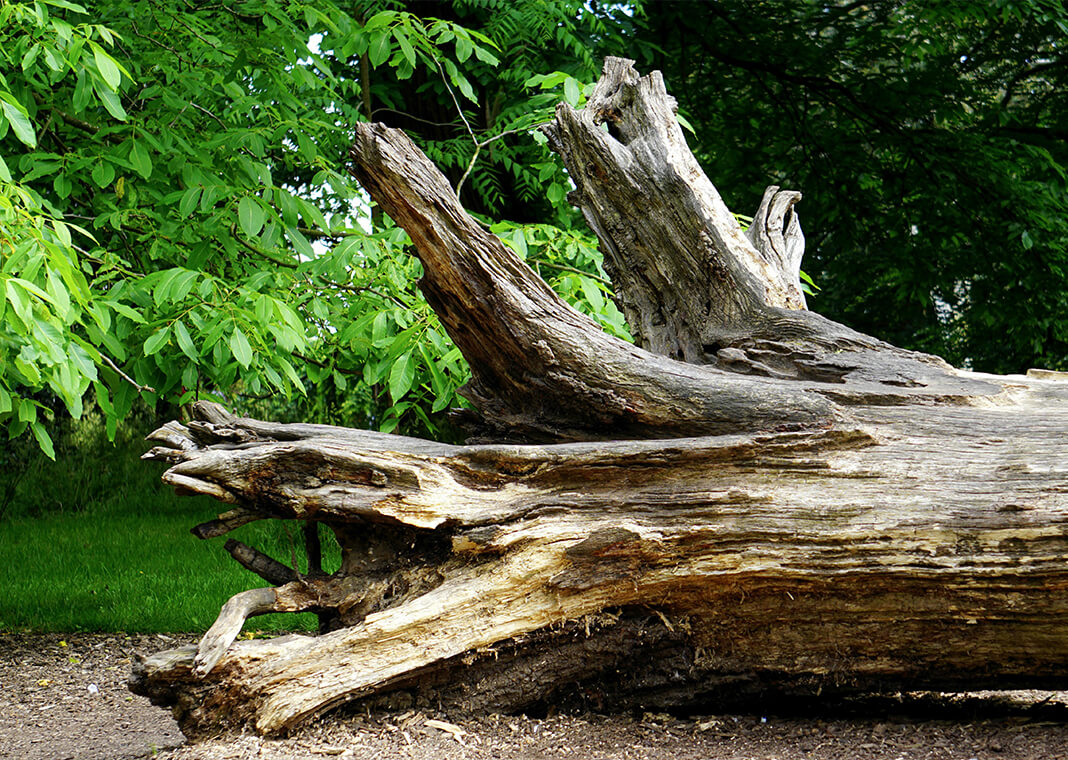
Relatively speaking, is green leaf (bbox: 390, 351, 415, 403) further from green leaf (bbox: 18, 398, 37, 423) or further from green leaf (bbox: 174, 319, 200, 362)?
green leaf (bbox: 18, 398, 37, 423)

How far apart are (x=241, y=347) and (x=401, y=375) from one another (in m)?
0.63

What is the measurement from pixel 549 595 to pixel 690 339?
4.85ft

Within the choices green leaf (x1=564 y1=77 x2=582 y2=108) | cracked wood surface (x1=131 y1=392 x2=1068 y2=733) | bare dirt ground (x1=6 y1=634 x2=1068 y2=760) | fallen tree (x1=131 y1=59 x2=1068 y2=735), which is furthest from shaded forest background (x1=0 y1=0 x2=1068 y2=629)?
bare dirt ground (x1=6 y1=634 x2=1068 y2=760)

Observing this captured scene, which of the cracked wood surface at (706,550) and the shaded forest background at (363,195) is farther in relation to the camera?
the shaded forest background at (363,195)

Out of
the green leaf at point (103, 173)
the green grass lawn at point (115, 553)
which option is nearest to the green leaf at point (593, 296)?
the green grass lawn at point (115, 553)

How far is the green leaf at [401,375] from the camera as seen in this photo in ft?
12.7

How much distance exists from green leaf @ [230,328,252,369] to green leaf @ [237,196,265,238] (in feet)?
2.03

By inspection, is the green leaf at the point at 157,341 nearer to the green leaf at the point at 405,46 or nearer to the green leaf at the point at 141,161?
the green leaf at the point at 141,161

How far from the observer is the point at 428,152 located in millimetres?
6953

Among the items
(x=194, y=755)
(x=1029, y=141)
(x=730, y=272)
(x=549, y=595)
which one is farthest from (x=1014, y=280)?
(x=194, y=755)

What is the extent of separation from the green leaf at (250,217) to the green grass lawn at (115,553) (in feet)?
4.35

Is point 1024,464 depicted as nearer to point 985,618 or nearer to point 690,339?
point 985,618

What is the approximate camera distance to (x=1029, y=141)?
1012 centimetres

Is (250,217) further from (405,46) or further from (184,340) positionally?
(405,46)
